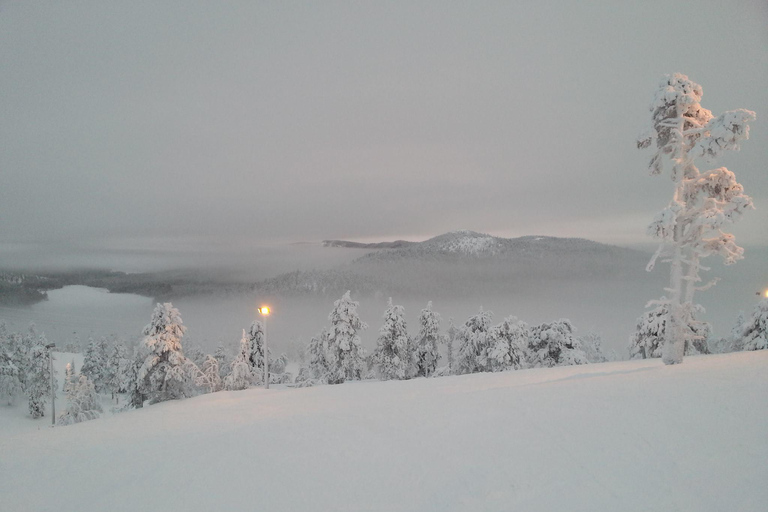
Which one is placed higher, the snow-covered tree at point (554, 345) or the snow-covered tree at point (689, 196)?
the snow-covered tree at point (689, 196)

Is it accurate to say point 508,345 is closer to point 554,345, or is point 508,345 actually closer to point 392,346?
point 554,345

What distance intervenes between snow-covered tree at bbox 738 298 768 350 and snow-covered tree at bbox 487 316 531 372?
48.1 ft

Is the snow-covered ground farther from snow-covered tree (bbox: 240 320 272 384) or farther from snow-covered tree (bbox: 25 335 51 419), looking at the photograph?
snow-covered tree (bbox: 25 335 51 419)

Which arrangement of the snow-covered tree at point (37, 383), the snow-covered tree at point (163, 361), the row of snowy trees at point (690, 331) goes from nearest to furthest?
the snow-covered tree at point (163, 361), the row of snowy trees at point (690, 331), the snow-covered tree at point (37, 383)

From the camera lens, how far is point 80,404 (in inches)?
1372

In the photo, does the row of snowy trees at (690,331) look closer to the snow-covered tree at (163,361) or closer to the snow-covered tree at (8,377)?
the snow-covered tree at (163,361)

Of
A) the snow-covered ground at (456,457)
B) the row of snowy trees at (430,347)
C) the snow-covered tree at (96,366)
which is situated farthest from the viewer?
the snow-covered tree at (96,366)

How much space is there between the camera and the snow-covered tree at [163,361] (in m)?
22.0

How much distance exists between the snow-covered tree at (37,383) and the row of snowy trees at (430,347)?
3879 centimetres

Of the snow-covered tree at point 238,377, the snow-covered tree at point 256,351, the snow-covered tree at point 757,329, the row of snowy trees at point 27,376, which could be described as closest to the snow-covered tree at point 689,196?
the snow-covered tree at point 757,329

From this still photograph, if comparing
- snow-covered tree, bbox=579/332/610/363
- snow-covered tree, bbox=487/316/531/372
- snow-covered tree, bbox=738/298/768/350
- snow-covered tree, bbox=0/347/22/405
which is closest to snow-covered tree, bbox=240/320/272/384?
snow-covered tree, bbox=487/316/531/372

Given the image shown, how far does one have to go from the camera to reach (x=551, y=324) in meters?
32.3

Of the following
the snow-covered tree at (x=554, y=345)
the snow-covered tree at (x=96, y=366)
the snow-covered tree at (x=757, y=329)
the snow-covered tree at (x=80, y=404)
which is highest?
the snow-covered tree at (x=757, y=329)

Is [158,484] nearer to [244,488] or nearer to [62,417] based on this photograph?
[244,488]
